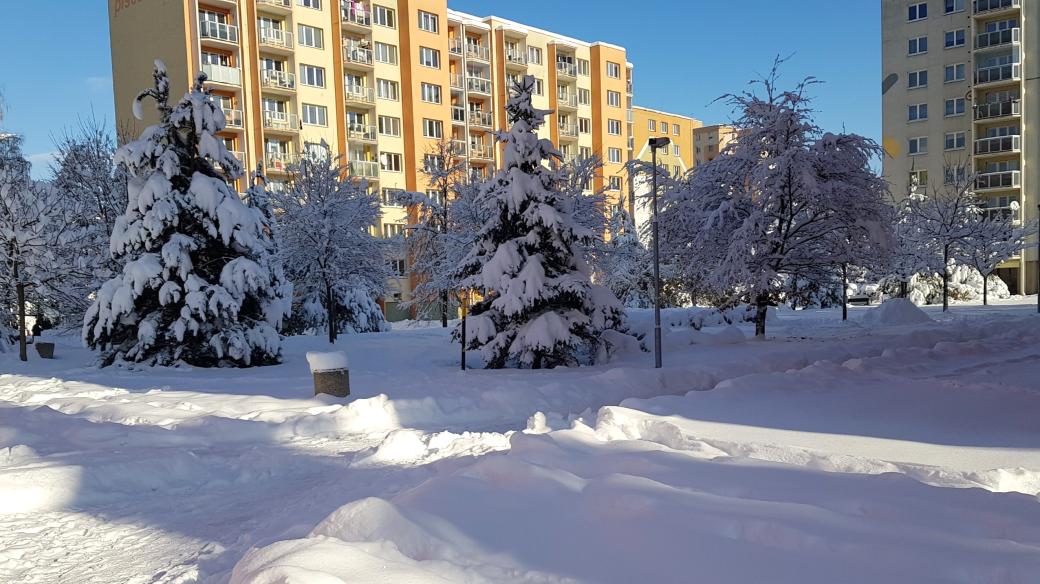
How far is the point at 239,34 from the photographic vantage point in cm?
4162

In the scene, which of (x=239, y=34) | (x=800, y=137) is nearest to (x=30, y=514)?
(x=800, y=137)

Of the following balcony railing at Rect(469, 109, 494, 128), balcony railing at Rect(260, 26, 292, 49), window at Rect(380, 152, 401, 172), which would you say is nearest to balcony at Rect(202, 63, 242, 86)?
balcony railing at Rect(260, 26, 292, 49)

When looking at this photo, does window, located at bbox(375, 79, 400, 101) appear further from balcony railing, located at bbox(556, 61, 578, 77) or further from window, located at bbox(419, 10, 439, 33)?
balcony railing, located at bbox(556, 61, 578, 77)

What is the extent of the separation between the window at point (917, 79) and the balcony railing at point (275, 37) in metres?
45.8

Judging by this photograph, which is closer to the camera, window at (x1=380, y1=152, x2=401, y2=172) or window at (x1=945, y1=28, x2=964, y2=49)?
window at (x1=380, y1=152, x2=401, y2=172)

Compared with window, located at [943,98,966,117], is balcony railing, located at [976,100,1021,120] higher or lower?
lower

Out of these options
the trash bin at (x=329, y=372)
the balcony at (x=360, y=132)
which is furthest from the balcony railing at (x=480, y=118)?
the trash bin at (x=329, y=372)

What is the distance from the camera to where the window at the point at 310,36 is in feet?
147

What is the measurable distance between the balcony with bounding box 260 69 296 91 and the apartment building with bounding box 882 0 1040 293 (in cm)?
4196

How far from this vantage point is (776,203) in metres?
20.4

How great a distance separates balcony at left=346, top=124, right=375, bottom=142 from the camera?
47.8 metres


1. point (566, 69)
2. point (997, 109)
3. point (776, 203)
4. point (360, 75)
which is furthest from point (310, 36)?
point (997, 109)

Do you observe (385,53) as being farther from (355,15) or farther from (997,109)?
(997,109)

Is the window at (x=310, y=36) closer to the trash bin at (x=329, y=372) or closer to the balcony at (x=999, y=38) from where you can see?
the trash bin at (x=329, y=372)
